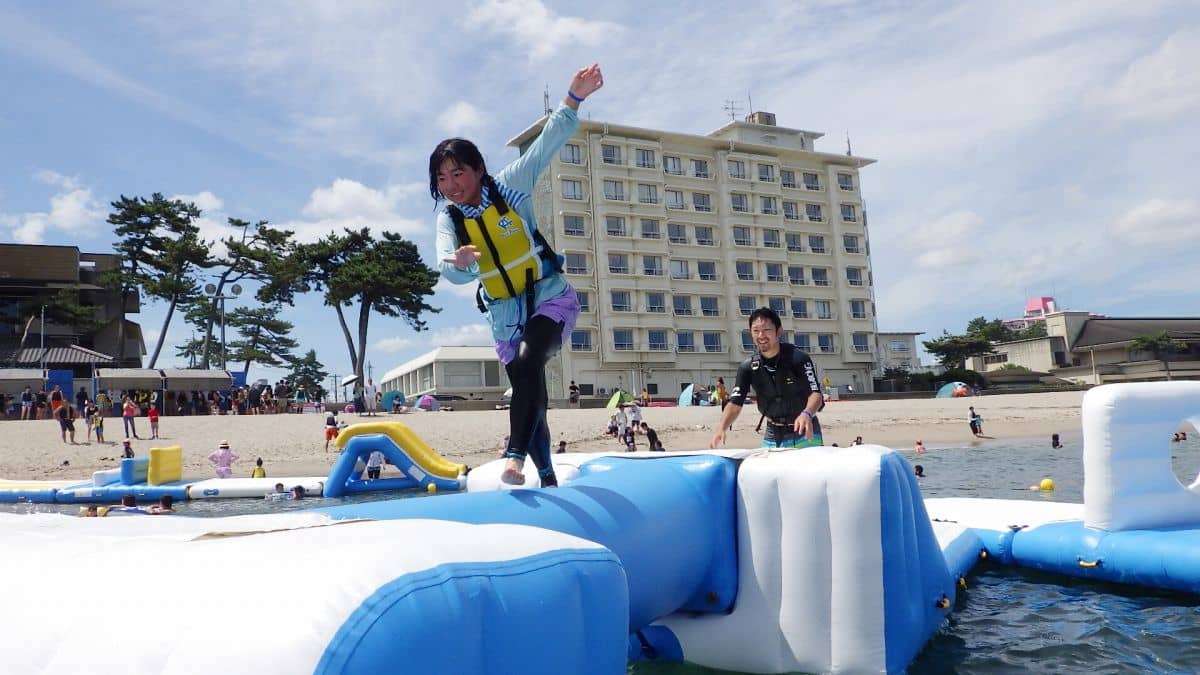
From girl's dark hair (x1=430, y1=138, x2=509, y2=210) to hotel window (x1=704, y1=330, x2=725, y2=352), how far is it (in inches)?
1945

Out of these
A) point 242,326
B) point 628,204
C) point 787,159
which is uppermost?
point 787,159

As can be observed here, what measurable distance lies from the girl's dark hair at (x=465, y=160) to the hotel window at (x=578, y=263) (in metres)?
45.1

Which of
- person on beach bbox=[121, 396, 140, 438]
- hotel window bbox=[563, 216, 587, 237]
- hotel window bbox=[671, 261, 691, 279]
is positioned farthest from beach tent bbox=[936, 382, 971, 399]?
person on beach bbox=[121, 396, 140, 438]

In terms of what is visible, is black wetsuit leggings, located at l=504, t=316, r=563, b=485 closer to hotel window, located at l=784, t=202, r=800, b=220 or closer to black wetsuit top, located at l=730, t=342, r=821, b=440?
black wetsuit top, located at l=730, t=342, r=821, b=440

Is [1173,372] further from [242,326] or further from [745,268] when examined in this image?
[242,326]

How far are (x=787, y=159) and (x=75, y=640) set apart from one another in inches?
2333

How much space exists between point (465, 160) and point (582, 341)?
45.3 meters

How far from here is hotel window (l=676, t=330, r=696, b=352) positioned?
5141 cm

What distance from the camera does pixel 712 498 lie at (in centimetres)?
A: 367

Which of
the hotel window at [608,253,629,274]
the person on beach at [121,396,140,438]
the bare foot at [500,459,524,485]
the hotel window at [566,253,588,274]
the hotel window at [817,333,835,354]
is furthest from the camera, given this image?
the hotel window at [817,333,835,354]

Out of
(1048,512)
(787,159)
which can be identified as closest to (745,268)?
(787,159)

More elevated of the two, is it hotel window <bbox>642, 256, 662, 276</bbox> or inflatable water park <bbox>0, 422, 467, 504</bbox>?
hotel window <bbox>642, 256, 662, 276</bbox>

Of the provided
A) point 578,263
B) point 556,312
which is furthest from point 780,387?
point 578,263

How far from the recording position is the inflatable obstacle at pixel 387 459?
1398cm
